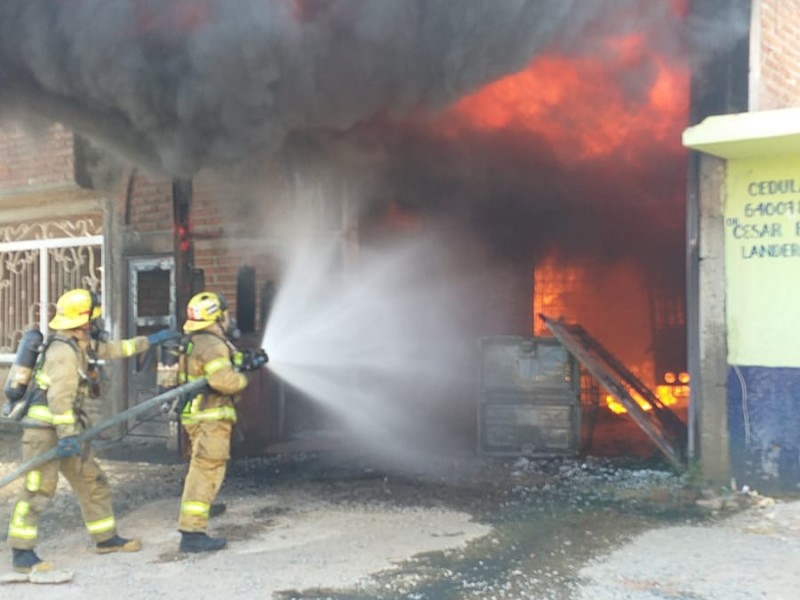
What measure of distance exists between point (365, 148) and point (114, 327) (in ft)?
12.5

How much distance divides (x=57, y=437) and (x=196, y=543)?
1.05m

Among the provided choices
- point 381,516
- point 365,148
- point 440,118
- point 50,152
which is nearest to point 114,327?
point 50,152

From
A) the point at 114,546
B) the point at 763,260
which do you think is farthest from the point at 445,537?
the point at 763,260

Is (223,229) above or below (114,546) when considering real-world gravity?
above

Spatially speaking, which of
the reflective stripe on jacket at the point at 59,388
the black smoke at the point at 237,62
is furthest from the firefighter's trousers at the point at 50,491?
the black smoke at the point at 237,62

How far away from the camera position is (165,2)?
573cm

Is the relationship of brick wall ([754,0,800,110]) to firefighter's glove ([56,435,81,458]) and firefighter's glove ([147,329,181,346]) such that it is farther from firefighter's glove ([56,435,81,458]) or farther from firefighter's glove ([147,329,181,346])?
firefighter's glove ([56,435,81,458])

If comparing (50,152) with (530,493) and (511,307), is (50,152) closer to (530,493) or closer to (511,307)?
(511,307)

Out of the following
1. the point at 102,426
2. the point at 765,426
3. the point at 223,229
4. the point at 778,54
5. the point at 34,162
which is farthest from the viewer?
the point at 34,162

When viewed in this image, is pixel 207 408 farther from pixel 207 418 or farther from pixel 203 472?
pixel 203 472

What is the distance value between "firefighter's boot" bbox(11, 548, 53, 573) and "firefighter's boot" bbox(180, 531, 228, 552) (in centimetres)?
76

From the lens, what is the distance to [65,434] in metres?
4.82

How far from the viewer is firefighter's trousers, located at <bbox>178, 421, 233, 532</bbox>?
5129mm

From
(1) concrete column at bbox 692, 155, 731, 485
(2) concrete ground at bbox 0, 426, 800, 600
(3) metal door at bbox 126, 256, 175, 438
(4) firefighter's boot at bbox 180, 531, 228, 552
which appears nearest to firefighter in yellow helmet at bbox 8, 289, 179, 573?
(2) concrete ground at bbox 0, 426, 800, 600
